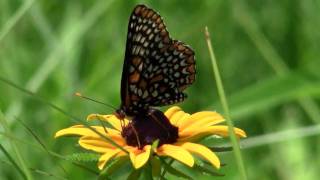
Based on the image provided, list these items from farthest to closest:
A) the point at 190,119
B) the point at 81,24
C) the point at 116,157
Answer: the point at 81,24 → the point at 190,119 → the point at 116,157

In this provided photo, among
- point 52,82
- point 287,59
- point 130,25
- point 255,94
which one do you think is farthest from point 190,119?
point 287,59

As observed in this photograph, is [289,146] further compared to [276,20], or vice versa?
[276,20]

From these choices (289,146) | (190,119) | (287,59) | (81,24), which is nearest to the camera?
(190,119)

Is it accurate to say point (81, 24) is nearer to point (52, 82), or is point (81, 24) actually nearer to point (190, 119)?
point (52, 82)

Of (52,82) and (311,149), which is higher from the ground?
(52,82)

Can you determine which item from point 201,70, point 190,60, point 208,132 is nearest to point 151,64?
point 190,60

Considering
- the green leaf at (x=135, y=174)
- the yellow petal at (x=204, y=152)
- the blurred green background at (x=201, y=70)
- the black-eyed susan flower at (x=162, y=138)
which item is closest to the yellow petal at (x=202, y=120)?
the black-eyed susan flower at (x=162, y=138)

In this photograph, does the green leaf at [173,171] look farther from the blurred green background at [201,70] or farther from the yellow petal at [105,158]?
the blurred green background at [201,70]
